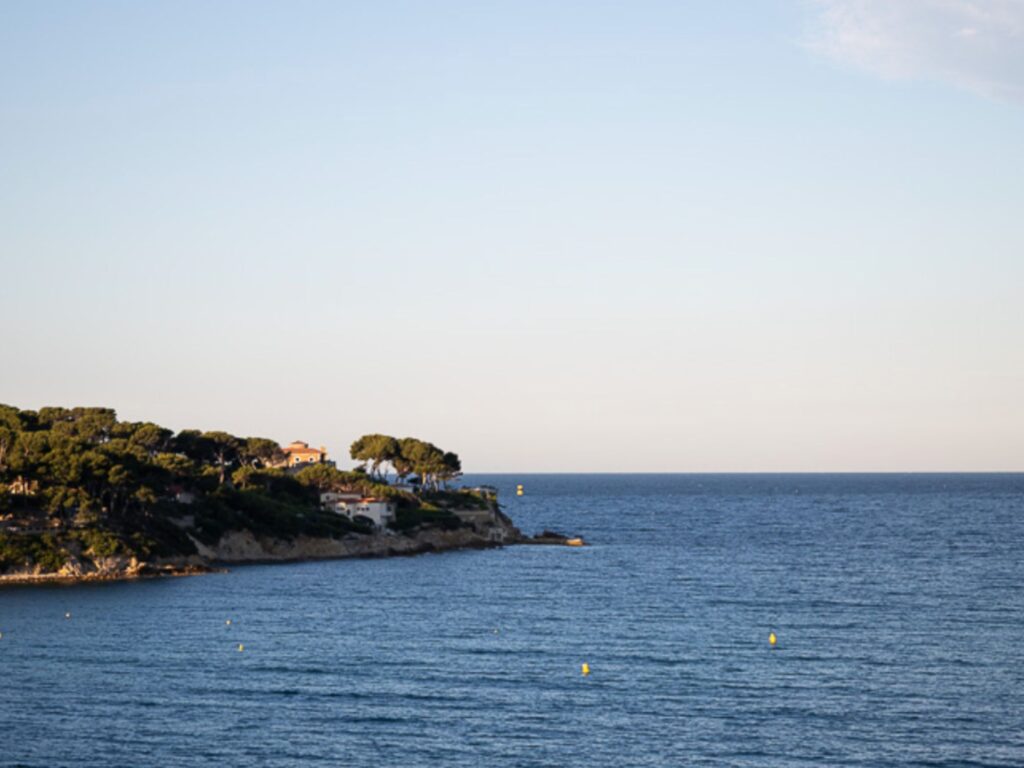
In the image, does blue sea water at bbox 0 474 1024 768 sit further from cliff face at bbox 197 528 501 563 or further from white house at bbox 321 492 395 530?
white house at bbox 321 492 395 530

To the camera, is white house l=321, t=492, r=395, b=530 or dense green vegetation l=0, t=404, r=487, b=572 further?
white house l=321, t=492, r=395, b=530

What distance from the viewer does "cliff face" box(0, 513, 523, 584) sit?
12344 cm

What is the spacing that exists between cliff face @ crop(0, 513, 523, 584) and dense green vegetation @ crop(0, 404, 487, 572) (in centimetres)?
106

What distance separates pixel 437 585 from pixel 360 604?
18.9 m

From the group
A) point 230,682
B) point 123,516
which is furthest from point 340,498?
point 230,682

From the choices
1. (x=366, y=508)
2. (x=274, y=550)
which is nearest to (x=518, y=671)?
(x=274, y=550)

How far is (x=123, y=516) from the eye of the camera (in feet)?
442

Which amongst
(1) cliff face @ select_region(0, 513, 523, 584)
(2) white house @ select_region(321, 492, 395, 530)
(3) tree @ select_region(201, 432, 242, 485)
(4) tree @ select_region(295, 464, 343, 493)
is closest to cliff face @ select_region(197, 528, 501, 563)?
(1) cliff face @ select_region(0, 513, 523, 584)

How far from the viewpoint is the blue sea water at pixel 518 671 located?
57.0 metres

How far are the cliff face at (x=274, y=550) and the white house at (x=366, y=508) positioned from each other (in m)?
3.99

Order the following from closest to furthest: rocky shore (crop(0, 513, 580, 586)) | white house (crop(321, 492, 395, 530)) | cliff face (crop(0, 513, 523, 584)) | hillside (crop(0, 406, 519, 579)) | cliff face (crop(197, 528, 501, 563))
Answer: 1. rocky shore (crop(0, 513, 580, 586))
2. cliff face (crop(0, 513, 523, 584))
3. hillside (crop(0, 406, 519, 579))
4. cliff face (crop(197, 528, 501, 563))
5. white house (crop(321, 492, 395, 530))

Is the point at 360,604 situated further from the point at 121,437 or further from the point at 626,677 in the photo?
the point at 121,437

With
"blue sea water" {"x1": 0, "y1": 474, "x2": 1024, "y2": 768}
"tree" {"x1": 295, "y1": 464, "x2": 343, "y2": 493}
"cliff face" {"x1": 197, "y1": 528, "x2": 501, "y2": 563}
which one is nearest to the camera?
"blue sea water" {"x1": 0, "y1": 474, "x2": 1024, "y2": 768}

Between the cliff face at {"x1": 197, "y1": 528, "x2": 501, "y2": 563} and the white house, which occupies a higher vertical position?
the white house
